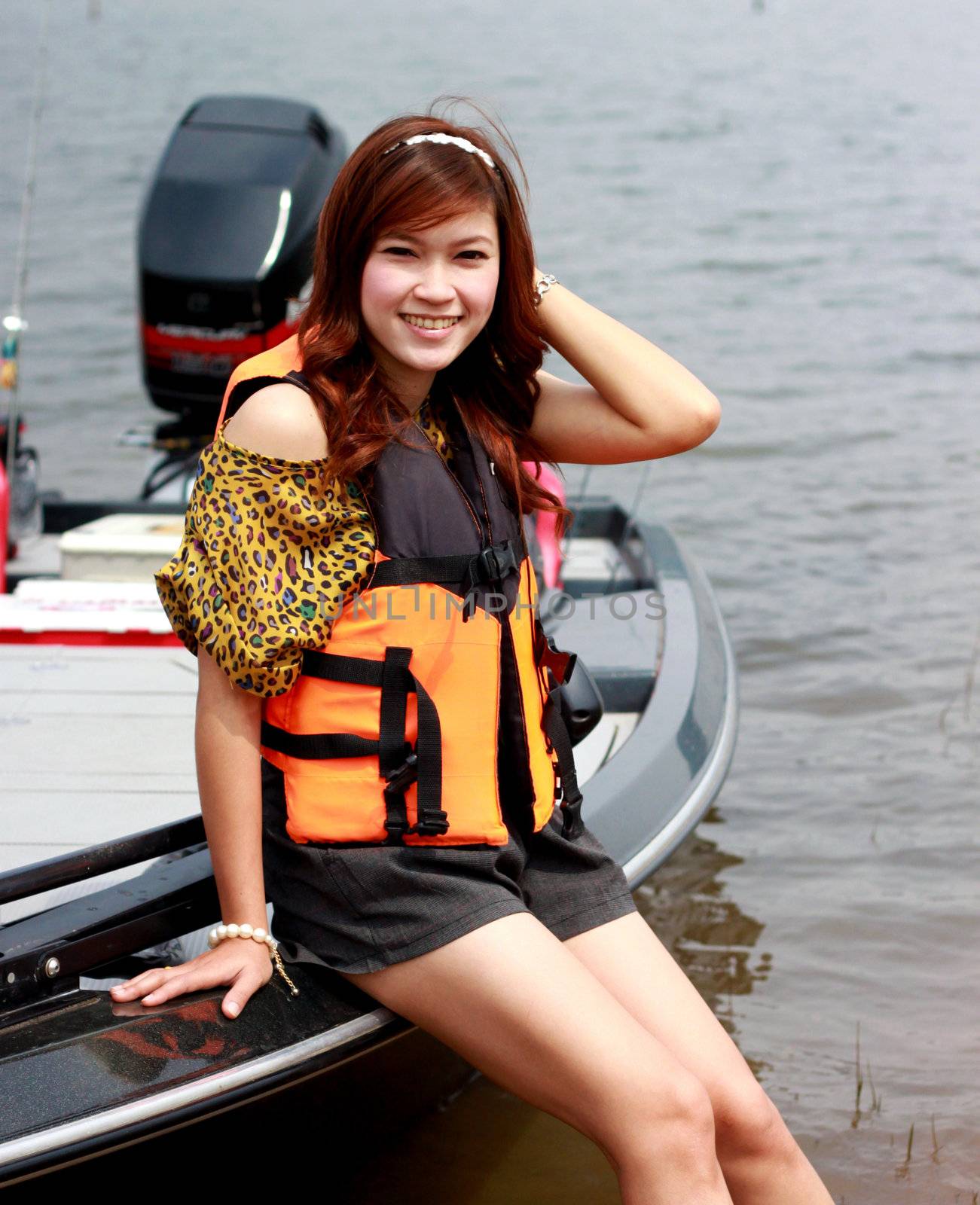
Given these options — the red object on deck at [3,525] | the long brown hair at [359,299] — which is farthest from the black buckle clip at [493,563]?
the red object on deck at [3,525]

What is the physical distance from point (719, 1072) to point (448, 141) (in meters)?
1.17

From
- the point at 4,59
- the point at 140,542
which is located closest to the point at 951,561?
the point at 140,542

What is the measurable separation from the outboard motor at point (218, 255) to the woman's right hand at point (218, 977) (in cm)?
259

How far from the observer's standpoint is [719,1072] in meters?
1.81

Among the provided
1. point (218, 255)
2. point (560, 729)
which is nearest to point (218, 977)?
point (560, 729)

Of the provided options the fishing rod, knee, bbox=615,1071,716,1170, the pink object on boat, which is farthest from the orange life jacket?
the fishing rod

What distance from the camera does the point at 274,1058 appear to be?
1.79 meters

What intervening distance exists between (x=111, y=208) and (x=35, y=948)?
1067cm

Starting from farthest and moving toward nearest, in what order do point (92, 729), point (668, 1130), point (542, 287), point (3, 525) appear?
point (3, 525) < point (92, 729) < point (542, 287) < point (668, 1130)

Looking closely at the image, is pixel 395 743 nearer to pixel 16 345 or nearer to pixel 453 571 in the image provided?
pixel 453 571

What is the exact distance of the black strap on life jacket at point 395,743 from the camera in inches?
71.2

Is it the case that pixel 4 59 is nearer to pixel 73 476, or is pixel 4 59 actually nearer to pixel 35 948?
pixel 73 476

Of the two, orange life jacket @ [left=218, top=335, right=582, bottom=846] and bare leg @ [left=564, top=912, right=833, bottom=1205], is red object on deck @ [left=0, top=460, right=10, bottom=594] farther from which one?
bare leg @ [left=564, top=912, right=833, bottom=1205]

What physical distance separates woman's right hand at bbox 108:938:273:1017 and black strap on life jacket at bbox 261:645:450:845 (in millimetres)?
227
